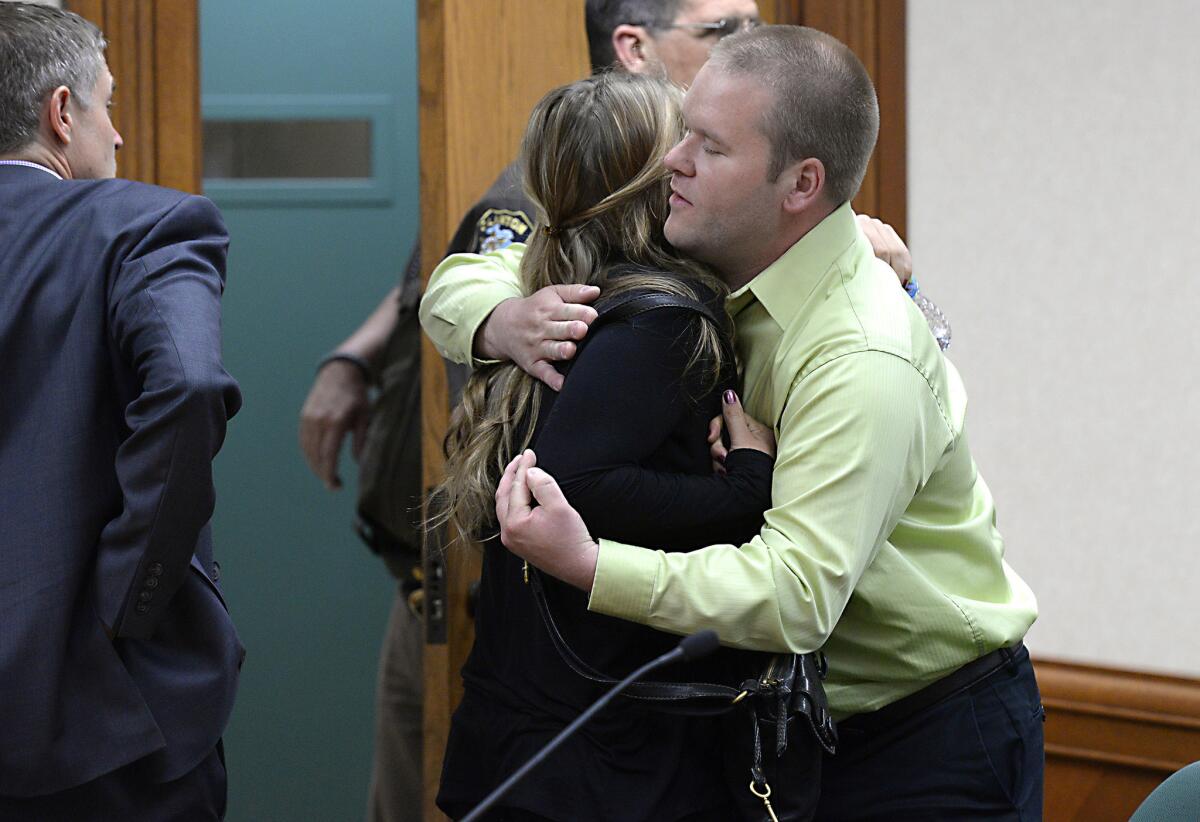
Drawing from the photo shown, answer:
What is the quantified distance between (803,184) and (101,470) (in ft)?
2.79

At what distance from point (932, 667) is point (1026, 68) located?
1.58 meters

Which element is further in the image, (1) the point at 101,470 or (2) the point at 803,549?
(1) the point at 101,470

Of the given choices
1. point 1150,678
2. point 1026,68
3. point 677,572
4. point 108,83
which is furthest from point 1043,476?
point 108,83

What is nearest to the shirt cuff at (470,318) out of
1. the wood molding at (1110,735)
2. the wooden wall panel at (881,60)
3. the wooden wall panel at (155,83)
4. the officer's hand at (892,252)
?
the officer's hand at (892,252)

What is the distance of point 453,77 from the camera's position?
243 cm

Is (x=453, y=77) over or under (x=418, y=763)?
over

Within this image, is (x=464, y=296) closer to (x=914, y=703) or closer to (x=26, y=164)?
(x=26, y=164)

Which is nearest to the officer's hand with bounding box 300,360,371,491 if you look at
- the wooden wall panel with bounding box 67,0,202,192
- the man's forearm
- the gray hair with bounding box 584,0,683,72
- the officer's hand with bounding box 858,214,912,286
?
the man's forearm

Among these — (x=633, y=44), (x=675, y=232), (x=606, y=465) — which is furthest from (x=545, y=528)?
(x=633, y=44)

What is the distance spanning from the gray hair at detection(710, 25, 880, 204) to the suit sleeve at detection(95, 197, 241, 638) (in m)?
0.64

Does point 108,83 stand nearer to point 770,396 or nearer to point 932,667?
point 770,396

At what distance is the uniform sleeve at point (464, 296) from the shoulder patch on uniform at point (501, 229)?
19 centimetres

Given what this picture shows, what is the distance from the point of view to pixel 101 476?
5.14ft

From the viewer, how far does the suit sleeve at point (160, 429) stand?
4.85ft
